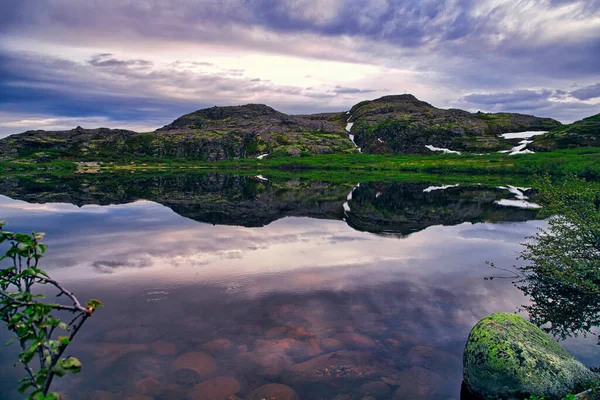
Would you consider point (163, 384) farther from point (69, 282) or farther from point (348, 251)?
point (348, 251)

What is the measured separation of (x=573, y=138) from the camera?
468 ft

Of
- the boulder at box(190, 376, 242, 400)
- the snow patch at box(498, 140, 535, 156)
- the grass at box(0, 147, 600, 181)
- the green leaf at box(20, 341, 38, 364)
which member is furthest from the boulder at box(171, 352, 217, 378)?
the snow patch at box(498, 140, 535, 156)

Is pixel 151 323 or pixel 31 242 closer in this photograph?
pixel 31 242

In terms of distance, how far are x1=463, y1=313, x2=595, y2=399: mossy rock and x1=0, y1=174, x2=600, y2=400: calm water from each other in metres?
0.99

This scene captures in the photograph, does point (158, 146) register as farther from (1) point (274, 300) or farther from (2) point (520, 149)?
(1) point (274, 300)

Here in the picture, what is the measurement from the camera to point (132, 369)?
12016mm

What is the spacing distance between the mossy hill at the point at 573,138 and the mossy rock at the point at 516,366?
6076 inches

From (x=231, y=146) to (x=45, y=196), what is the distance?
140305 mm

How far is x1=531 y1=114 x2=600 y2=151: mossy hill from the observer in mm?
138250

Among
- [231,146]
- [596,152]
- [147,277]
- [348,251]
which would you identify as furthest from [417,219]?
[231,146]

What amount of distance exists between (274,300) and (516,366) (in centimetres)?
999

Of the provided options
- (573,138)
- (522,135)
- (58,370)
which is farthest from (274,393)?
Result: (522,135)

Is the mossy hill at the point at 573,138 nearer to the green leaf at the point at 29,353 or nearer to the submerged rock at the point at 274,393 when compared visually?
the submerged rock at the point at 274,393

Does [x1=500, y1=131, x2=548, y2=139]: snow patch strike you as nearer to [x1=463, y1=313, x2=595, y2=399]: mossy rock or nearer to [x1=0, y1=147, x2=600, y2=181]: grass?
[x1=0, y1=147, x2=600, y2=181]: grass
